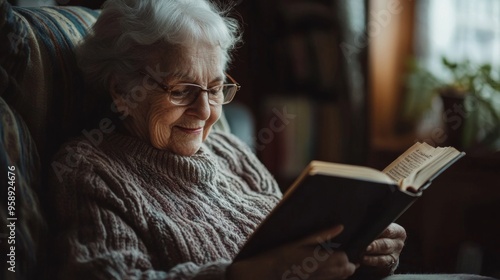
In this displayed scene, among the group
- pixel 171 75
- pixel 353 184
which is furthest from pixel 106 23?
pixel 353 184

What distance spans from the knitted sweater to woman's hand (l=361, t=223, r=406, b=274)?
0.76ft

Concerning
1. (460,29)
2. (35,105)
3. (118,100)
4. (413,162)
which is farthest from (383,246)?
(460,29)

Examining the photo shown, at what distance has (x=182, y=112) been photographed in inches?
52.4

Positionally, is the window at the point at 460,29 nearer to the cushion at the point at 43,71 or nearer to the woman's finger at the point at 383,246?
the woman's finger at the point at 383,246

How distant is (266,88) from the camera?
295 centimetres

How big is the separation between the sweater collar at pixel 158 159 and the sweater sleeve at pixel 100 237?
103 millimetres

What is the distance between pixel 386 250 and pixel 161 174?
0.45 metres

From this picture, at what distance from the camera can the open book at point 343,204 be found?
3.33 feet

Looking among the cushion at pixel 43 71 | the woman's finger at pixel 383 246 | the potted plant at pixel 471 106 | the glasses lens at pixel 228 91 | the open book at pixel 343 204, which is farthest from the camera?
the potted plant at pixel 471 106

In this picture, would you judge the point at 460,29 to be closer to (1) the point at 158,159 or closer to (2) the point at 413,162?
(2) the point at 413,162

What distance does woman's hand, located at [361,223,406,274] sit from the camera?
126 centimetres

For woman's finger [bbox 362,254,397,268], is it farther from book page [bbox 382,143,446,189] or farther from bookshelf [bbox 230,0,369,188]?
bookshelf [bbox 230,0,369,188]

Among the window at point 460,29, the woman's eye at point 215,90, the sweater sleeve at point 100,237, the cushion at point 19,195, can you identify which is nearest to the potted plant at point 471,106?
the window at point 460,29

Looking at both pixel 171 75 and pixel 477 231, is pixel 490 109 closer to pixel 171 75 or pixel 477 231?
pixel 477 231
